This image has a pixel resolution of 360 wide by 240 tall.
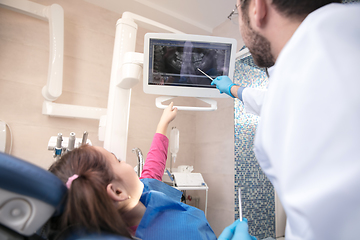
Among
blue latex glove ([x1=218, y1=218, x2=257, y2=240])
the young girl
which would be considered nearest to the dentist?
blue latex glove ([x1=218, y1=218, x2=257, y2=240])

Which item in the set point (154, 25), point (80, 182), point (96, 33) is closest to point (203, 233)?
point (80, 182)

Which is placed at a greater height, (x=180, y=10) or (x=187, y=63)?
(x=180, y=10)

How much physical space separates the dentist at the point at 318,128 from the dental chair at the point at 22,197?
1.63ft

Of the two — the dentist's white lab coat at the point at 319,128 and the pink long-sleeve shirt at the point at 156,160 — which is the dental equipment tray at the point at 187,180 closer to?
the pink long-sleeve shirt at the point at 156,160

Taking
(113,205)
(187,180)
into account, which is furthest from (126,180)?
(187,180)

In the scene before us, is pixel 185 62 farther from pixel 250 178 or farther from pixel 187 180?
pixel 250 178

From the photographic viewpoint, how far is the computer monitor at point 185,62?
1.28 meters

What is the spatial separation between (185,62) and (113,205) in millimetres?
979

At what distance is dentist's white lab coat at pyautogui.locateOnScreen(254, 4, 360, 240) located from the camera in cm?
44

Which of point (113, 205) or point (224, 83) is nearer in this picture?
point (113, 205)

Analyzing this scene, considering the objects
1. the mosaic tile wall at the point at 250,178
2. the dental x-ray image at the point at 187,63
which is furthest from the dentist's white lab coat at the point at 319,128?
the mosaic tile wall at the point at 250,178

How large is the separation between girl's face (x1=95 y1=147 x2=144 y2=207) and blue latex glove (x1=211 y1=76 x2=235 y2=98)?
2.47 feet

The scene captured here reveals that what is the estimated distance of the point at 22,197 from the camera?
44 centimetres

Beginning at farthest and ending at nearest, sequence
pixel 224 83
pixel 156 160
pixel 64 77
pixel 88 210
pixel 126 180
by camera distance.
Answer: pixel 64 77 < pixel 224 83 < pixel 156 160 < pixel 126 180 < pixel 88 210
